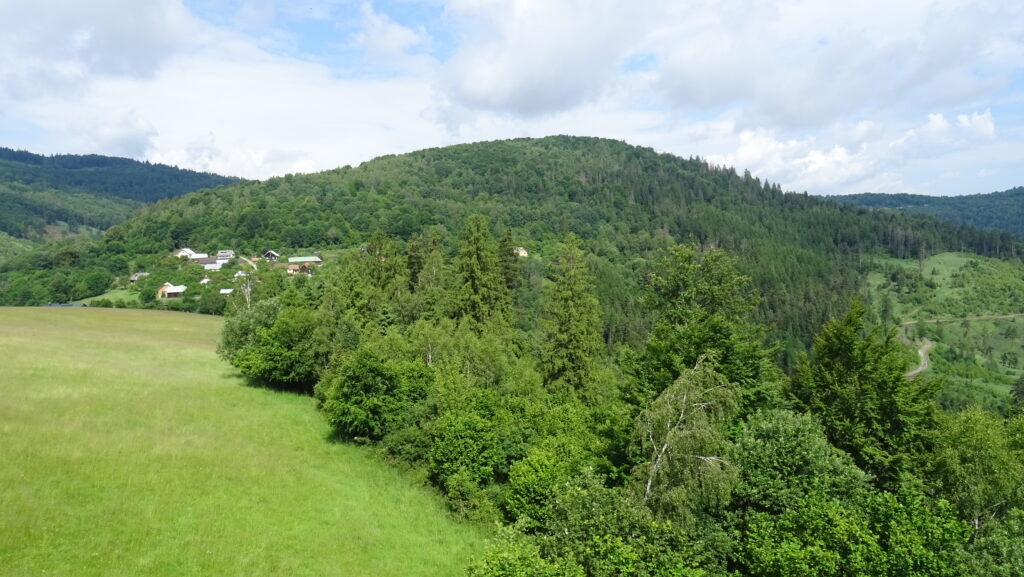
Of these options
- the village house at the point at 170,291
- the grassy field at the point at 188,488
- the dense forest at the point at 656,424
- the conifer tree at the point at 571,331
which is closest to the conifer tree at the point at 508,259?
the dense forest at the point at 656,424

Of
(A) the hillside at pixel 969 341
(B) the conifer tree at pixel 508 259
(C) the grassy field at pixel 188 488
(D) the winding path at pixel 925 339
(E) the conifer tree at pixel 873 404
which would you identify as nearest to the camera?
(C) the grassy field at pixel 188 488

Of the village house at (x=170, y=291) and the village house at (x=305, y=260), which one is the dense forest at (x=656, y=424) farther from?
the village house at (x=305, y=260)

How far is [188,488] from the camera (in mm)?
28188

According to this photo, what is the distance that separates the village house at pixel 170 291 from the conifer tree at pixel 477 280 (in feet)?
333

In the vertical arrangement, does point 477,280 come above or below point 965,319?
above

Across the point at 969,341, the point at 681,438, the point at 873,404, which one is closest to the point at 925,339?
the point at 969,341

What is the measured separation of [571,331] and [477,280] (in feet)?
43.9

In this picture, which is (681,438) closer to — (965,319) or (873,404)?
(873,404)

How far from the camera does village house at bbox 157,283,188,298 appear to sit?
121 m

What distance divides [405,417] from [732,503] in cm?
2338

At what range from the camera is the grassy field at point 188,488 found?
22688mm

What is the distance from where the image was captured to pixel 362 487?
107 ft

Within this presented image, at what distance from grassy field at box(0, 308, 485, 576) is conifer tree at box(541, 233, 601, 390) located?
14.5 meters

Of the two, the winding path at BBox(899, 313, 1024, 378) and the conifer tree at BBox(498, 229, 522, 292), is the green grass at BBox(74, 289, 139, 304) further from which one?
the winding path at BBox(899, 313, 1024, 378)
